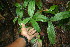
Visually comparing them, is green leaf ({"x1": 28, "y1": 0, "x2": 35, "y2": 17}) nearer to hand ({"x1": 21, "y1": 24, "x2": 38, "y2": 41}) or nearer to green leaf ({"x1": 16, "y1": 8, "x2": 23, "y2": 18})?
green leaf ({"x1": 16, "y1": 8, "x2": 23, "y2": 18})

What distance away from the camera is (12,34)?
520cm

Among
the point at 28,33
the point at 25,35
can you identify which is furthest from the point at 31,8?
the point at 25,35

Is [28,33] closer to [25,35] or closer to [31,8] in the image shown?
[25,35]

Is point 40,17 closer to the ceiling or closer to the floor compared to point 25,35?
closer to the ceiling

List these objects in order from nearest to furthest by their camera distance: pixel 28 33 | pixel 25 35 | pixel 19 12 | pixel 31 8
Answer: pixel 25 35 < pixel 28 33 < pixel 31 8 < pixel 19 12

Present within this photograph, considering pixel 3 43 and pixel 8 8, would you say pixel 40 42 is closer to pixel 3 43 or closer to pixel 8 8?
pixel 3 43

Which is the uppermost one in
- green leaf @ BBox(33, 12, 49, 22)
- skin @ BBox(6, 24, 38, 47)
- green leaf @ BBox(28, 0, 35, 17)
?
green leaf @ BBox(28, 0, 35, 17)

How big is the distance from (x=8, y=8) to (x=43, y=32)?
1850 mm

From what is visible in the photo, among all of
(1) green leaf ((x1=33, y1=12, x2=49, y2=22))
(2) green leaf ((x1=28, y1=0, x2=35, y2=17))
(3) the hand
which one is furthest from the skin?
(2) green leaf ((x1=28, y1=0, x2=35, y2=17))

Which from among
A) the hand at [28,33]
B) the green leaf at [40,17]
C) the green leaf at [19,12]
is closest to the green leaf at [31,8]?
the green leaf at [40,17]

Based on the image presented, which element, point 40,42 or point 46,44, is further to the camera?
point 46,44

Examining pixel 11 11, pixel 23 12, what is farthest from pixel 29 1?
pixel 11 11

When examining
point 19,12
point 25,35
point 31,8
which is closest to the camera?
Answer: point 25,35

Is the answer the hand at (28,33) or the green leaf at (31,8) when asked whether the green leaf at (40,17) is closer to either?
the green leaf at (31,8)
